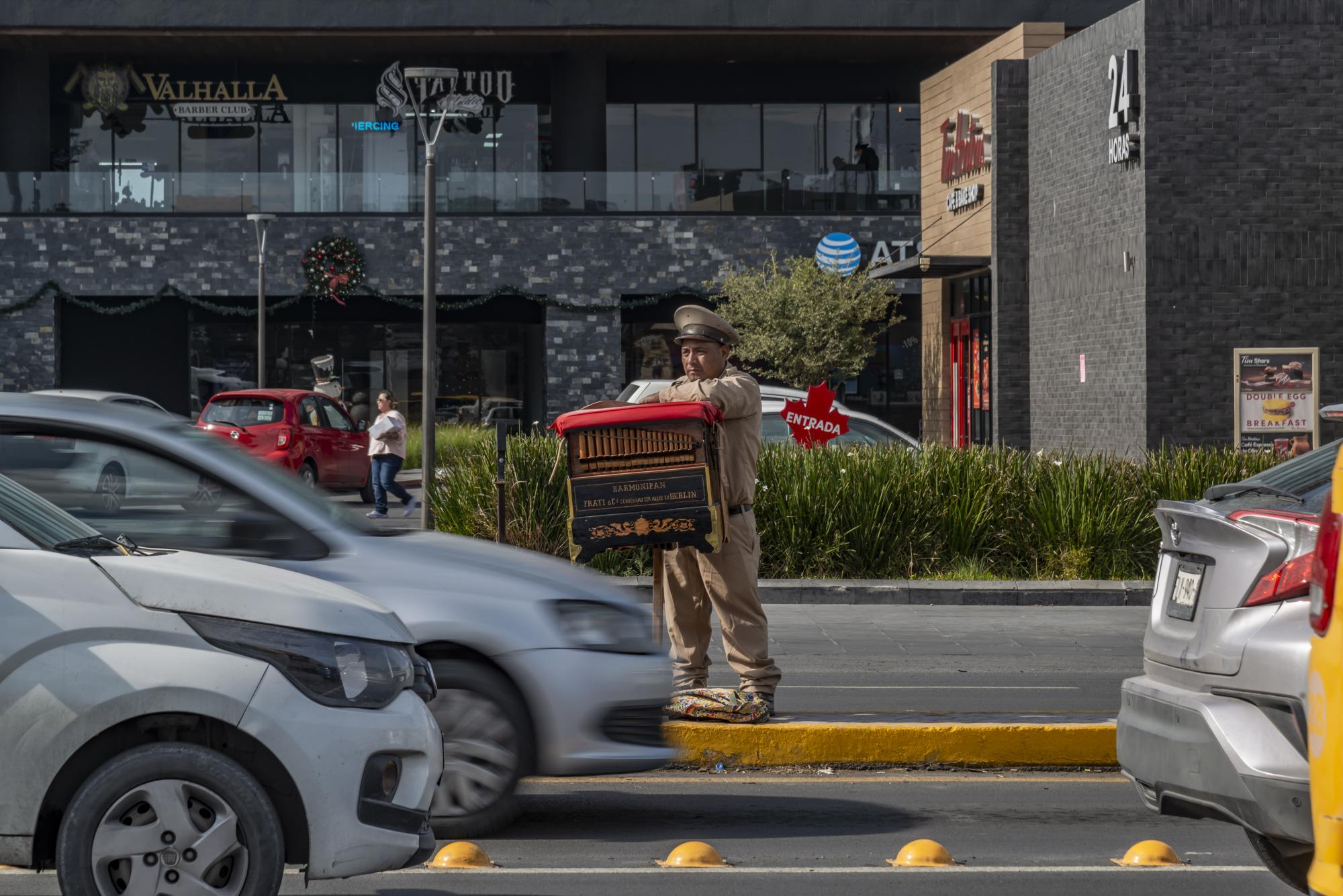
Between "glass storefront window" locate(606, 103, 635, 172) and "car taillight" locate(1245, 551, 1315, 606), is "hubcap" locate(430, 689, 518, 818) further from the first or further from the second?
"glass storefront window" locate(606, 103, 635, 172)

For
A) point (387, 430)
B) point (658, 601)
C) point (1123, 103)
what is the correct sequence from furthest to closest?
point (387, 430)
point (1123, 103)
point (658, 601)

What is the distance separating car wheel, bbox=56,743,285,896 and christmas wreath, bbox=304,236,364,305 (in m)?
33.6

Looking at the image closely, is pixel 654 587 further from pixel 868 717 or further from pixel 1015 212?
pixel 1015 212

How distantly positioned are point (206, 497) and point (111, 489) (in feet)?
1.10

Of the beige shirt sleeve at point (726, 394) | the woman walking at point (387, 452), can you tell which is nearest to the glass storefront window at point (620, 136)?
the woman walking at point (387, 452)

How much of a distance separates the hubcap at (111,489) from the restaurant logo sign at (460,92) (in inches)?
1309

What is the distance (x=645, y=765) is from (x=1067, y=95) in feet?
63.0

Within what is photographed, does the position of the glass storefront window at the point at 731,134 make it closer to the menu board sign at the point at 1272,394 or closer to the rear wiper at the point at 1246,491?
the menu board sign at the point at 1272,394

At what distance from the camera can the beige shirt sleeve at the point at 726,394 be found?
7.40 m

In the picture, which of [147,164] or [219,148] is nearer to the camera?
[147,164]

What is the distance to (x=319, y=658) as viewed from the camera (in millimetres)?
4336

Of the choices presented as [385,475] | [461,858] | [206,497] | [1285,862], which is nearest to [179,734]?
[461,858]

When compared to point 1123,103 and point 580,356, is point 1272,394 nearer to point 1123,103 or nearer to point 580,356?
point 1123,103

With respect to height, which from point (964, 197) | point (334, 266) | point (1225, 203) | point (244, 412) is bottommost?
point (244, 412)
